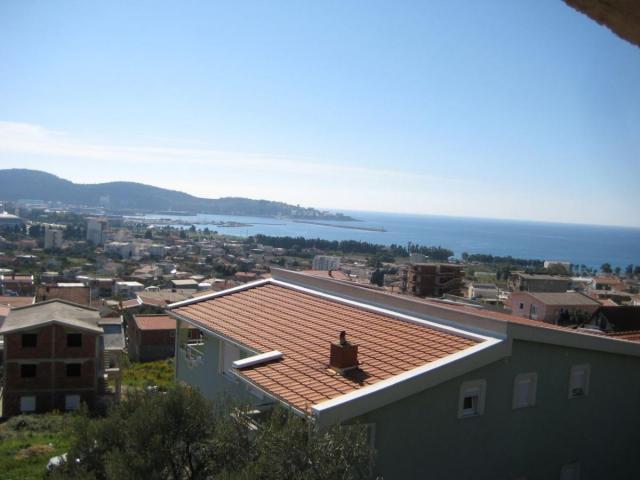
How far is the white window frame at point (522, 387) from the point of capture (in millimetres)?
8352

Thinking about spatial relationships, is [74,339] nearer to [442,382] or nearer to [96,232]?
[442,382]

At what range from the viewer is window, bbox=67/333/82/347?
25172mm

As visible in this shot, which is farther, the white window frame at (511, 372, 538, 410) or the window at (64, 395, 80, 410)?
the window at (64, 395, 80, 410)

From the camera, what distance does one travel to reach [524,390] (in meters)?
8.55

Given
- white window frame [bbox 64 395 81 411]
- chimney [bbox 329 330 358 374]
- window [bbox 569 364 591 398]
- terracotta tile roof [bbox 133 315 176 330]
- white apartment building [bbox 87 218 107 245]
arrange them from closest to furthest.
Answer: chimney [bbox 329 330 358 374] → window [bbox 569 364 591 398] → white window frame [bbox 64 395 81 411] → terracotta tile roof [bbox 133 315 176 330] → white apartment building [bbox 87 218 107 245]

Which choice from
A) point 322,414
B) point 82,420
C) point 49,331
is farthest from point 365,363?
point 49,331

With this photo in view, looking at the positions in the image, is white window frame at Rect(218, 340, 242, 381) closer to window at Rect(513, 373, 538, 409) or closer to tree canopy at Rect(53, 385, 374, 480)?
tree canopy at Rect(53, 385, 374, 480)

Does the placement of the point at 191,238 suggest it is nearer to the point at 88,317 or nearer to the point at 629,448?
the point at 88,317

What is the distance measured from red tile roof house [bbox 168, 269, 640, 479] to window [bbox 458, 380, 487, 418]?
0.02m

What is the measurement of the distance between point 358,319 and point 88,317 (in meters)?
20.5

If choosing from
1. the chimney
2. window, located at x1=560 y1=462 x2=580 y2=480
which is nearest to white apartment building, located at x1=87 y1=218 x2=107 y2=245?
the chimney

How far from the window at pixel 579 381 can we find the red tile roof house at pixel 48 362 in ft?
68.1

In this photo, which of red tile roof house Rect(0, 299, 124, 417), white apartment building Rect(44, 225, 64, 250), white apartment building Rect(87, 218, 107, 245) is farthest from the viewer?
white apartment building Rect(87, 218, 107, 245)

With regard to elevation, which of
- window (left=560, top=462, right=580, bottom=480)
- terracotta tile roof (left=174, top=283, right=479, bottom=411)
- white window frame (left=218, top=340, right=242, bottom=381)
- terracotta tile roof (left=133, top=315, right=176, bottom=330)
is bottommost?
terracotta tile roof (left=133, top=315, right=176, bottom=330)
